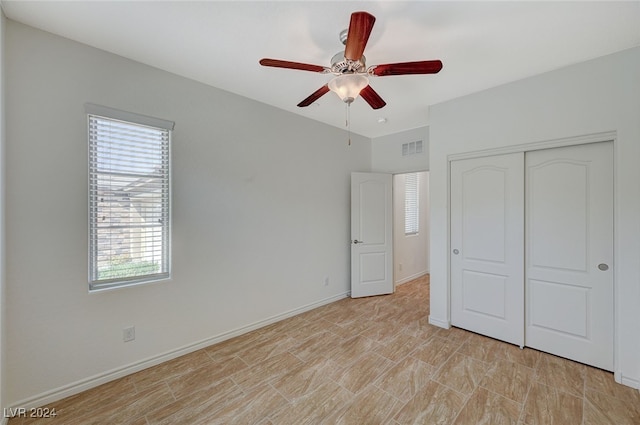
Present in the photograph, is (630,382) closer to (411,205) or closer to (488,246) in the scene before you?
(488,246)

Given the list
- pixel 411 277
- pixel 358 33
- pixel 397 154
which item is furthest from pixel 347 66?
pixel 411 277

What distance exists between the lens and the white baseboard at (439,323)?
320cm

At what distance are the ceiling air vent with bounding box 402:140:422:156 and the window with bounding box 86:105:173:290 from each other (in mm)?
3341

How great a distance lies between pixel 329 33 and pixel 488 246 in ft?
8.89

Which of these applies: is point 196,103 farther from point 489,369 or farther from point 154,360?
point 489,369

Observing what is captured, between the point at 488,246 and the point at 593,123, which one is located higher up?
the point at 593,123

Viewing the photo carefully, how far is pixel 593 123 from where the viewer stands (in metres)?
2.32

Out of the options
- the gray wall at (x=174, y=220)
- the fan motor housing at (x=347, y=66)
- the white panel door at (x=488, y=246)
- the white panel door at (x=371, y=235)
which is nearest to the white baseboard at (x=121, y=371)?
the gray wall at (x=174, y=220)

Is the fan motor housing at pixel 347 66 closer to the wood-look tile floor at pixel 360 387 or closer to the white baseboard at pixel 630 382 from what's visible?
the wood-look tile floor at pixel 360 387

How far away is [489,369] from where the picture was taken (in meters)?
2.38

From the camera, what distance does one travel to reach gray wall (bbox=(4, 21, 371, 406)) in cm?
189

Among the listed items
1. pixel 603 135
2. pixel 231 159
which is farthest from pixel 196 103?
pixel 603 135

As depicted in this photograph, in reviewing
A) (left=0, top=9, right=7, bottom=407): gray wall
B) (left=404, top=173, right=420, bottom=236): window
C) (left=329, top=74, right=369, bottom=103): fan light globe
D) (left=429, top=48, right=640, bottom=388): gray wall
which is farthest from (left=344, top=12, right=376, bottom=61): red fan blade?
(left=404, top=173, right=420, bottom=236): window

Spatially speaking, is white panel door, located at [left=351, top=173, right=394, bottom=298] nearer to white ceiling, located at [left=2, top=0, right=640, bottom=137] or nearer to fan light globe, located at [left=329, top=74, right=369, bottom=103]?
white ceiling, located at [left=2, top=0, right=640, bottom=137]
